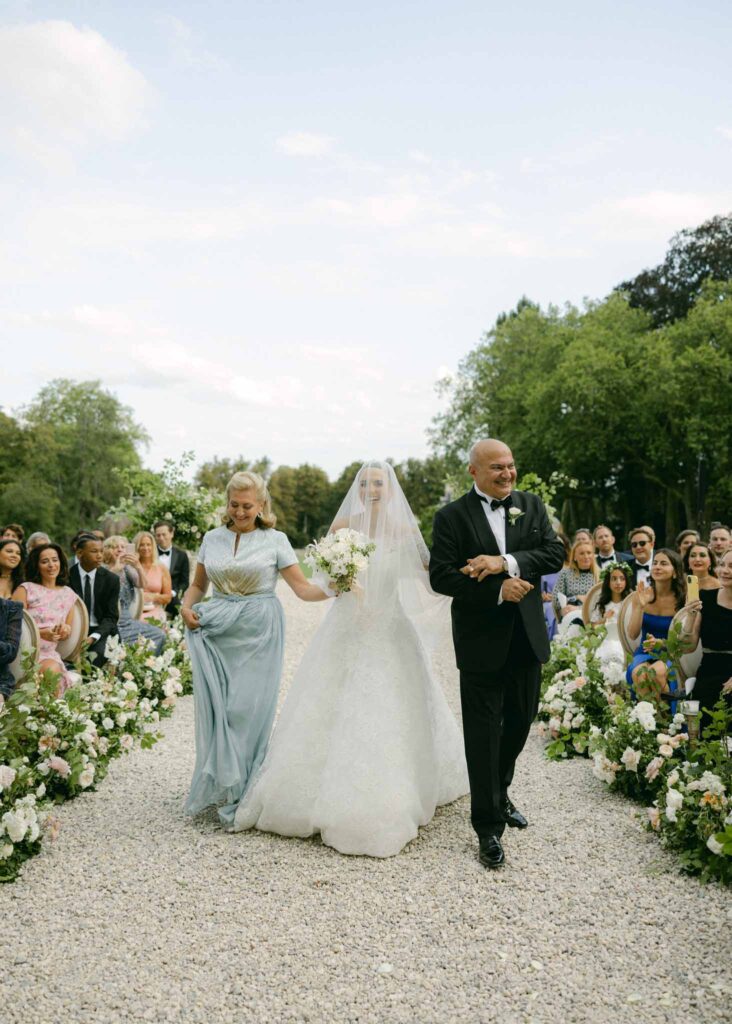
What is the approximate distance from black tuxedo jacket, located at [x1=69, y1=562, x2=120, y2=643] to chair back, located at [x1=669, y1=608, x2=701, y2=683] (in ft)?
17.2

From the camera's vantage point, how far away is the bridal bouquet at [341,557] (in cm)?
528

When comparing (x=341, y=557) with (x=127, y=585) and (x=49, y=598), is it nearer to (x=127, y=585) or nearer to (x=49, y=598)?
(x=49, y=598)

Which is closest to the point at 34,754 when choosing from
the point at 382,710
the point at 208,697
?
the point at 208,697

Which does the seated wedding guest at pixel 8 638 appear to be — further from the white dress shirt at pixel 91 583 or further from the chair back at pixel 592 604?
the chair back at pixel 592 604

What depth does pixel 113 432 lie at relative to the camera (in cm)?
5725

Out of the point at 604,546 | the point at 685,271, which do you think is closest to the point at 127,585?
the point at 604,546

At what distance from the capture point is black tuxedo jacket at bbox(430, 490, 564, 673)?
4.92m

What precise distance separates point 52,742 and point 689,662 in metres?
4.23

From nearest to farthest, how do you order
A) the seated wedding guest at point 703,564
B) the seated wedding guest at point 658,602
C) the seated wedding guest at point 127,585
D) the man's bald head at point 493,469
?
the man's bald head at point 493,469 < the seated wedding guest at point 658,602 < the seated wedding guest at point 703,564 < the seated wedding guest at point 127,585

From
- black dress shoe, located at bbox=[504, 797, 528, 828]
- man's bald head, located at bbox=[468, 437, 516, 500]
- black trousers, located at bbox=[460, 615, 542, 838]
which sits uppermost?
man's bald head, located at bbox=[468, 437, 516, 500]

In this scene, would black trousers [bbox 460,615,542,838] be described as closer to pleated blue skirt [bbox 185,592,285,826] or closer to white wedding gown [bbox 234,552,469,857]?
white wedding gown [bbox 234,552,469,857]

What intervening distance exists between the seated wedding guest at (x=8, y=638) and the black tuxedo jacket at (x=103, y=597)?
89.6 inches

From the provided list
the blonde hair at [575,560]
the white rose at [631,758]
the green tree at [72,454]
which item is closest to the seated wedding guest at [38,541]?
the white rose at [631,758]

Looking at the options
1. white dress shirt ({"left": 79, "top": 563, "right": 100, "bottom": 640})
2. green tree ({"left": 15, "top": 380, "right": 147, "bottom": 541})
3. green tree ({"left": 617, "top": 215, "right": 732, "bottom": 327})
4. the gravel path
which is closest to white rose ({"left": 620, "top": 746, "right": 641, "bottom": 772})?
the gravel path
